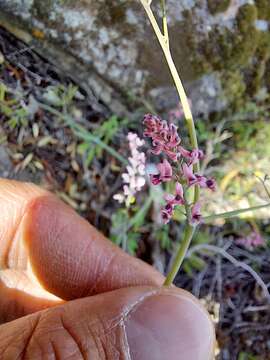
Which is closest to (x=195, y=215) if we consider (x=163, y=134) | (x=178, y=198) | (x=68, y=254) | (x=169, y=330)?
(x=178, y=198)

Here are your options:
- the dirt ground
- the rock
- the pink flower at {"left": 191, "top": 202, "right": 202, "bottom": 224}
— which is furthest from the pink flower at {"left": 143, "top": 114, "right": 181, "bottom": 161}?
the dirt ground

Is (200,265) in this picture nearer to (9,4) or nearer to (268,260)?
(268,260)

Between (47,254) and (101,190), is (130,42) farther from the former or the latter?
(47,254)

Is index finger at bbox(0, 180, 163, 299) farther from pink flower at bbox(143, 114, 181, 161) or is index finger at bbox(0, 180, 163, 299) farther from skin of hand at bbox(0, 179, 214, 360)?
pink flower at bbox(143, 114, 181, 161)

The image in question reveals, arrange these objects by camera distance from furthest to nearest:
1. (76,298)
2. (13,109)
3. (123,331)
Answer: (13,109) → (76,298) → (123,331)

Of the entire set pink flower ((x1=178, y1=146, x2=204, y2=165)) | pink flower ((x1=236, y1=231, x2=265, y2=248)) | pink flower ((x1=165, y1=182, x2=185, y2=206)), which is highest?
pink flower ((x1=178, y1=146, x2=204, y2=165))

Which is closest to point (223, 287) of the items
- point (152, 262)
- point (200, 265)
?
point (200, 265)
